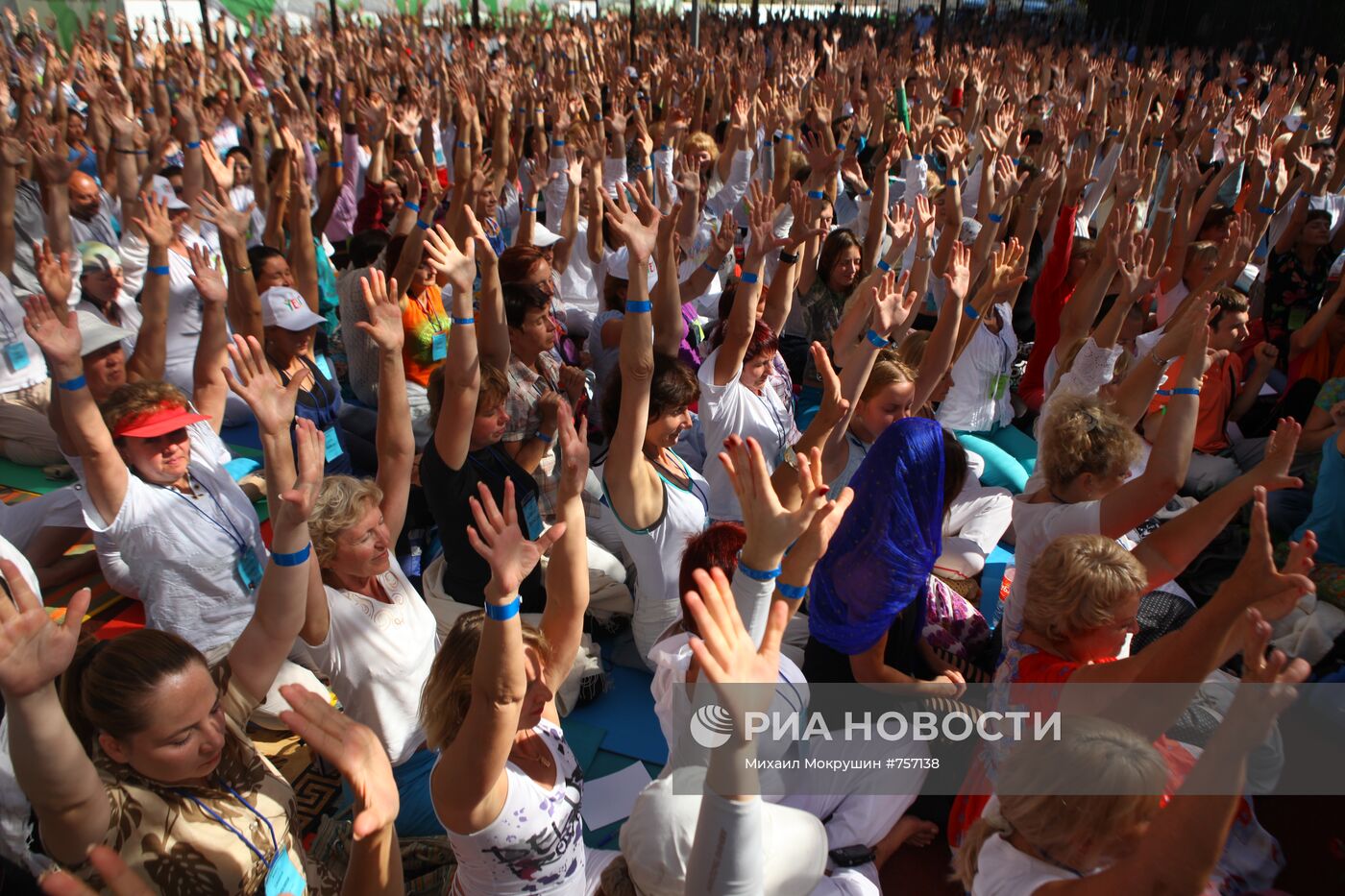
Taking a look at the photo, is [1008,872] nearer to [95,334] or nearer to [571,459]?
[571,459]

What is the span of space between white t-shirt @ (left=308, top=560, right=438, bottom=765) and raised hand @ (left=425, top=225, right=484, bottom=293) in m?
1.24

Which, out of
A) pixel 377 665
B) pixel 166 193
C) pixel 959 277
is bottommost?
pixel 377 665

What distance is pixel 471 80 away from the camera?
10.1 meters

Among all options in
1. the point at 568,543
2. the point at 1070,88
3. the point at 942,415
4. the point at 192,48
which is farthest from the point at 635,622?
the point at 192,48

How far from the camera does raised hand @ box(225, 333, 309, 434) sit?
101 inches

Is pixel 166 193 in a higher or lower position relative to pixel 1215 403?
higher

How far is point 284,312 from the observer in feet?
13.7

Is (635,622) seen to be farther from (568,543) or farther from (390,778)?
(390,778)

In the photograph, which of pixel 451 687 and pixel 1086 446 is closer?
pixel 451 687

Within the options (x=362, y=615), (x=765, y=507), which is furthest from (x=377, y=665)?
(x=765, y=507)

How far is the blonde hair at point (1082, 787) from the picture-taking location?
64.9 inches

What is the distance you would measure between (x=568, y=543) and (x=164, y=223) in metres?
2.63

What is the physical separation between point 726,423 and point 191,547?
2052 mm

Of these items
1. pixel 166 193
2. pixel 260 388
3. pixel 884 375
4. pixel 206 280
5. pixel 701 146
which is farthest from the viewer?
pixel 701 146
